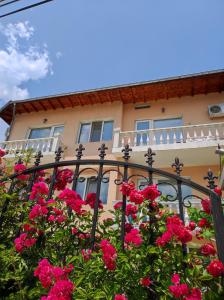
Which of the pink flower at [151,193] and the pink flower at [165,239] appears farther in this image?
the pink flower at [151,193]

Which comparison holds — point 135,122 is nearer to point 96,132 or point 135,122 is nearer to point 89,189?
point 96,132

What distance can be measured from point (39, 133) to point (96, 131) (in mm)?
3092

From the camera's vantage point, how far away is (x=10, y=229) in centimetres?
227

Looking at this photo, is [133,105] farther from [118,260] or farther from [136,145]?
[118,260]

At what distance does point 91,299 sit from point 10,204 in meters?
1.40

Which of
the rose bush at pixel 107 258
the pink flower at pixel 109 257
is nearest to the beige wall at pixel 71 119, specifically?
the rose bush at pixel 107 258

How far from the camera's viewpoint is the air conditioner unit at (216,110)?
9029 millimetres

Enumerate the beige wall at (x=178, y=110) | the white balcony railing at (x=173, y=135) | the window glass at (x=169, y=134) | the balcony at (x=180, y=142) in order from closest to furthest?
1. the balcony at (x=180, y=142)
2. the white balcony railing at (x=173, y=135)
3. the window glass at (x=169, y=134)
4. the beige wall at (x=178, y=110)

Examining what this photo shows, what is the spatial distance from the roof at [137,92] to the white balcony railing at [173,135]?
88.9 inches

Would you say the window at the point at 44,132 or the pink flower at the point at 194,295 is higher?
the window at the point at 44,132

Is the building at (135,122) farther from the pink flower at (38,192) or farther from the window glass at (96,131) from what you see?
the pink flower at (38,192)

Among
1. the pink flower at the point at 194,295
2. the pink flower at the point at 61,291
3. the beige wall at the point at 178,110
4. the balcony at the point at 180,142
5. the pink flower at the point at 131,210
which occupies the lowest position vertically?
the pink flower at the point at 61,291

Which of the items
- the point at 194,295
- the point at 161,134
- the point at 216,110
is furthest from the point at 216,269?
the point at 216,110

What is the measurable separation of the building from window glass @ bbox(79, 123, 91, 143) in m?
0.05
